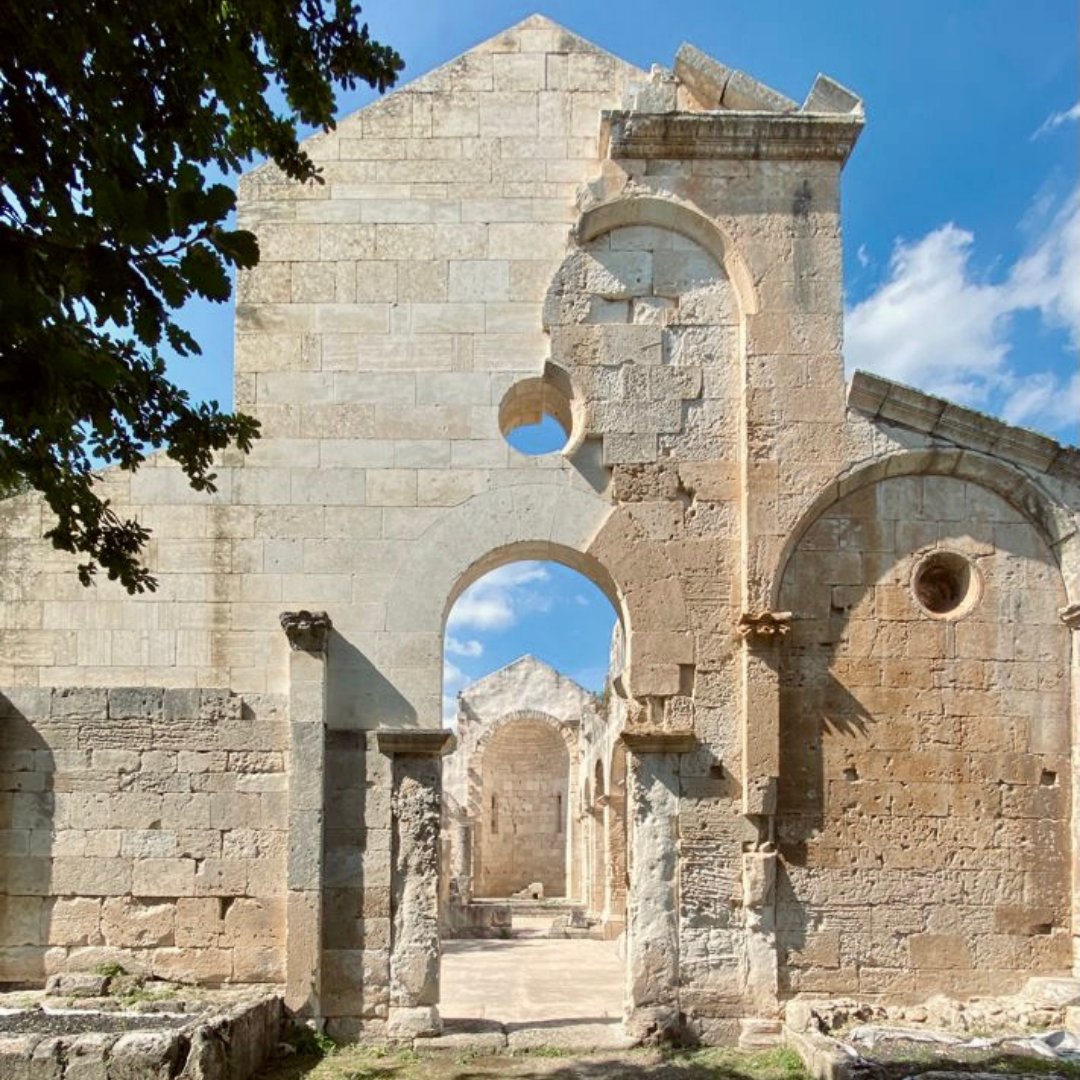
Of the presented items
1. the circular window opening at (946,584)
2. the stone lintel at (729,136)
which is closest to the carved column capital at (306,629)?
the stone lintel at (729,136)

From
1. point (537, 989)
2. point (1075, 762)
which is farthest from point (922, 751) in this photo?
point (537, 989)

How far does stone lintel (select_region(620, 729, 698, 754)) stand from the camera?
8.98 metres

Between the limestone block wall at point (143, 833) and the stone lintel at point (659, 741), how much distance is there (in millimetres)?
2676

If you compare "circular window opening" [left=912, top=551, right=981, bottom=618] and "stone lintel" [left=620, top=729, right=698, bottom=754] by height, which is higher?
"circular window opening" [left=912, top=551, right=981, bottom=618]

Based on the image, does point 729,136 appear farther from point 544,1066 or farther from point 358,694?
point 544,1066

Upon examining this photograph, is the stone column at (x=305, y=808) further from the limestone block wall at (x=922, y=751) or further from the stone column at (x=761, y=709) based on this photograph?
the limestone block wall at (x=922, y=751)

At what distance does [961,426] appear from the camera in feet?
30.7

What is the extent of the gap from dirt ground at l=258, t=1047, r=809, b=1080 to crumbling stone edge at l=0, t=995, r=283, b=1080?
3.67ft

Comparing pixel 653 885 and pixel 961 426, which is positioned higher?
pixel 961 426

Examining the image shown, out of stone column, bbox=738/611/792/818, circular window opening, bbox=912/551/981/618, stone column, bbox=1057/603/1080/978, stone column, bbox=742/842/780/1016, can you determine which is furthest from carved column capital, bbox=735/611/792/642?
stone column, bbox=1057/603/1080/978

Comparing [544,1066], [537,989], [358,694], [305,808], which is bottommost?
[537,989]

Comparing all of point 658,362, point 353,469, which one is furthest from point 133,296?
point 658,362

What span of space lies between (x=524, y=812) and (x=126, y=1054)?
20430 mm

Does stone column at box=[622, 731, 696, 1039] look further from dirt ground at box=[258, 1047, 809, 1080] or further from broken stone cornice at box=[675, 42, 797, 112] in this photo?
broken stone cornice at box=[675, 42, 797, 112]
